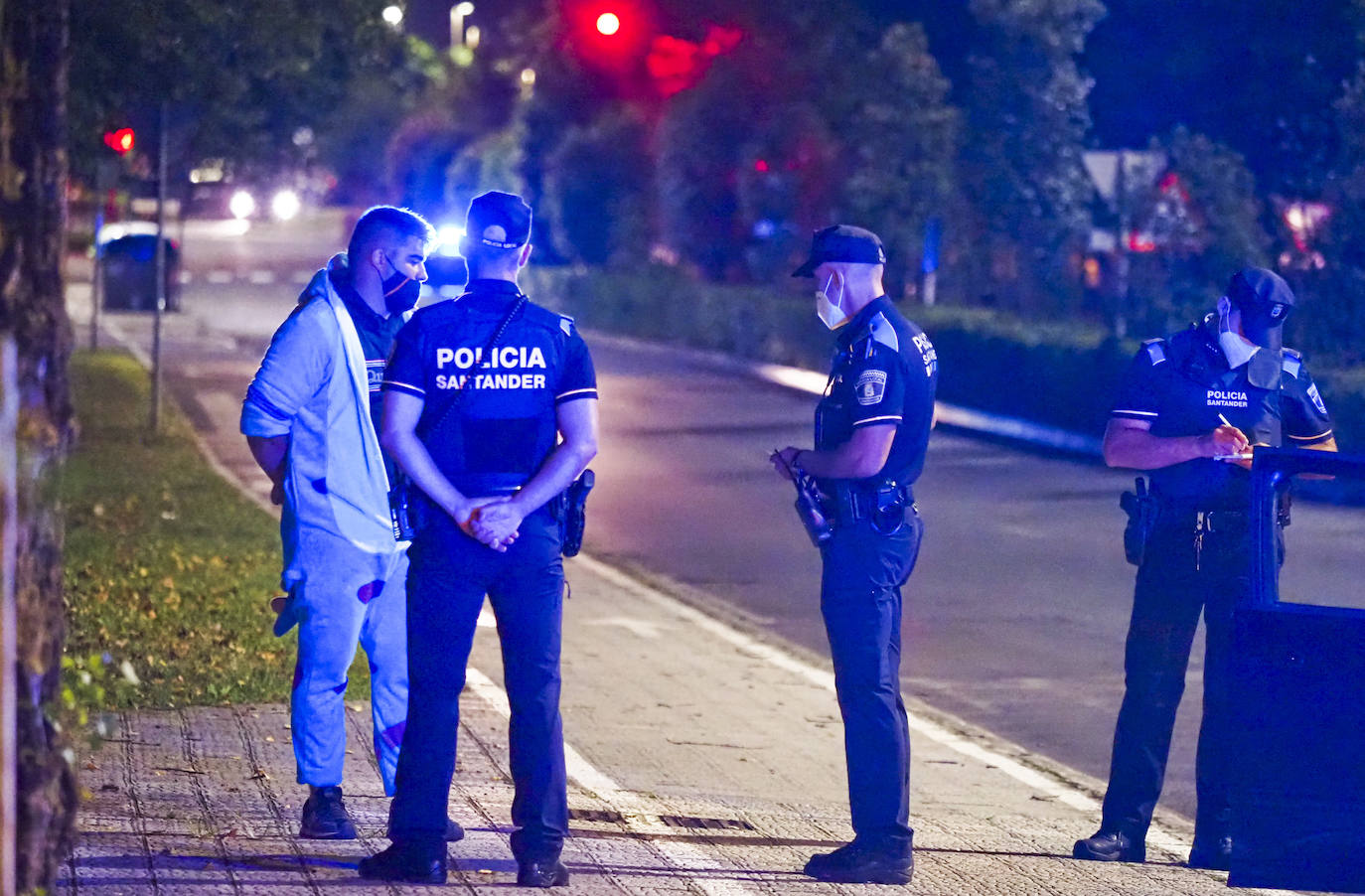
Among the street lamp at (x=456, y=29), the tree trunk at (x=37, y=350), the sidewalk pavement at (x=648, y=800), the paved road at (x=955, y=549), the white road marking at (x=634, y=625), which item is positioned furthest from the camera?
the street lamp at (x=456, y=29)

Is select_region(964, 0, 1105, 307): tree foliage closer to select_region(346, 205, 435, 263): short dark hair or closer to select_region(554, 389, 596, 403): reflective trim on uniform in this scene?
select_region(346, 205, 435, 263): short dark hair

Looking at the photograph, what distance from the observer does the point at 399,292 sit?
5988mm

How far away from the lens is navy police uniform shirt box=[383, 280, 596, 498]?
200 inches

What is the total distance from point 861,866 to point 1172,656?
1273 millimetres

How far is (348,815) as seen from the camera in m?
5.80

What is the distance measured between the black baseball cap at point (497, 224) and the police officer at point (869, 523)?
96 centimetres

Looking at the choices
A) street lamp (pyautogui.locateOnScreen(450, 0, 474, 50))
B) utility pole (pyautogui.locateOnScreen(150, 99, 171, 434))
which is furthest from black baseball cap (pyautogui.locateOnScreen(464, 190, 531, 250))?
street lamp (pyautogui.locateOnScreen(450, 0, 474, 50))

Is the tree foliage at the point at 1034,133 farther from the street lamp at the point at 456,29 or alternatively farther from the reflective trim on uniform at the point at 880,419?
the street lamp at the point at 456,29

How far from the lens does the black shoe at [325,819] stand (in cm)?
554

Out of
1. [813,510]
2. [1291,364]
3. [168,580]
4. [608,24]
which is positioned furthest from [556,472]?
[608,24]

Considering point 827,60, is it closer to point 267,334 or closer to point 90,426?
point 267,334

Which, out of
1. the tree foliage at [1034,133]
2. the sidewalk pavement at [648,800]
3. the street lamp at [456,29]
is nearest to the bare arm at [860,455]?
the sidewalk pavement at [648,800]

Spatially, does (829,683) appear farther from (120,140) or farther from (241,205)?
(241,205)

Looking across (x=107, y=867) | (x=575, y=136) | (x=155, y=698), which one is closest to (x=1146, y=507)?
(x=107, y=867)
